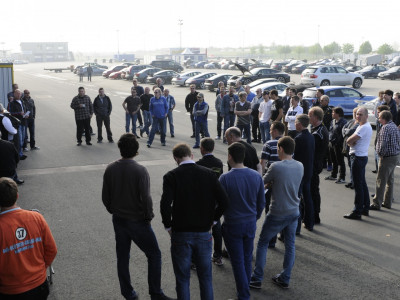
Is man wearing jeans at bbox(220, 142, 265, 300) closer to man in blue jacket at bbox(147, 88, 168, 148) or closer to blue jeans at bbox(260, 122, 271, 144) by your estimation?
blue jeans at bbox(260, 122, 271, 144)

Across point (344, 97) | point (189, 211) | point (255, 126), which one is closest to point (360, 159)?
point (189, 211)

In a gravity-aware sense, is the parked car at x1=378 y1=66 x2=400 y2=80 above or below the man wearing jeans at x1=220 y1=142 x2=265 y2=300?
above

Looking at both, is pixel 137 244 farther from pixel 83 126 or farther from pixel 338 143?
pixel 83 126

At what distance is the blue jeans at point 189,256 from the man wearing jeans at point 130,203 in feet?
1.88

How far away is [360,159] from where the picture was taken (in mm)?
8109

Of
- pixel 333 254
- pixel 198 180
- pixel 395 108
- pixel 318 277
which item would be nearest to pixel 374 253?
pixel 333 254

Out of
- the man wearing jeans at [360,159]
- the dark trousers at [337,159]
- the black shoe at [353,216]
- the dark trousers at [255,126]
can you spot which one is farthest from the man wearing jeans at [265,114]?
the black shoe at [353,216]

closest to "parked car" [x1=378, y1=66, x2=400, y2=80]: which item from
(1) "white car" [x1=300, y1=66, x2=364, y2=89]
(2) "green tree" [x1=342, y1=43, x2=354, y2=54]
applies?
(1) "white car" [x1=300, y1=66, x2=364, y2=89]

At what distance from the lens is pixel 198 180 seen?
4.62 meters

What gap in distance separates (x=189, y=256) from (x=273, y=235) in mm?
1421

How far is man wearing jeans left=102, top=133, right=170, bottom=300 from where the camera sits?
512 cm

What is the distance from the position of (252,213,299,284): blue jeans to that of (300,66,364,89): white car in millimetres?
30109

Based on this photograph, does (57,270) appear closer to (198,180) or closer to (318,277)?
(198,180)

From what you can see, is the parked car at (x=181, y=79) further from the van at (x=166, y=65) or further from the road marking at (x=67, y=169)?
the road marking at (x=67, y=169)
